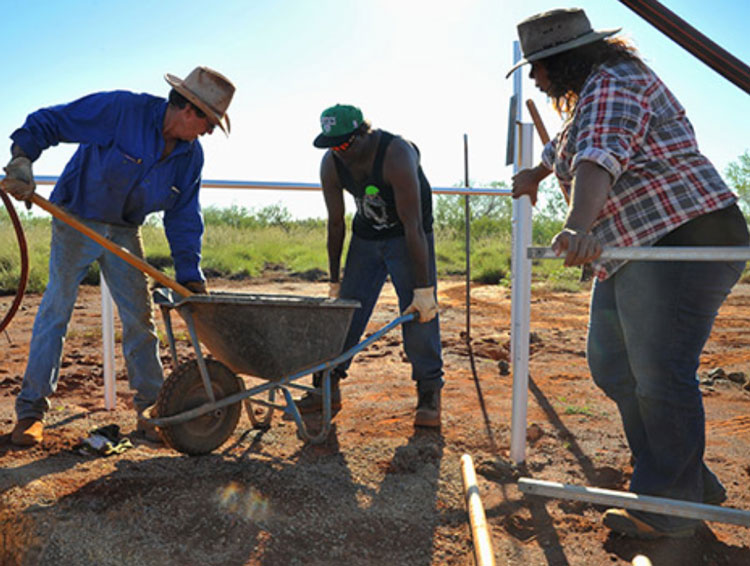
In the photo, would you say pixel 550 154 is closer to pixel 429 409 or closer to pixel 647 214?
Answer: pixel 647 214

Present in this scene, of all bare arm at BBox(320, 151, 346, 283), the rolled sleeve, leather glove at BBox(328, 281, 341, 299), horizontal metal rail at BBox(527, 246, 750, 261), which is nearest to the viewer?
horizontal metal rail at BBox(527, 246, 750, 261)

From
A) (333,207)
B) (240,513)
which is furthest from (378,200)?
(240,513)

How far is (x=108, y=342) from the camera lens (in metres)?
3.37

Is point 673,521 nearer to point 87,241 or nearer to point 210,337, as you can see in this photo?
point 210,337

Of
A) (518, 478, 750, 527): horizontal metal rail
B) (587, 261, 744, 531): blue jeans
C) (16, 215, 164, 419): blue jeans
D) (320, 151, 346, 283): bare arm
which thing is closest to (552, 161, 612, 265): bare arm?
(587, 261, 744, 531): blue jeans

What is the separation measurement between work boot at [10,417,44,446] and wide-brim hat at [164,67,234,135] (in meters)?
1.53

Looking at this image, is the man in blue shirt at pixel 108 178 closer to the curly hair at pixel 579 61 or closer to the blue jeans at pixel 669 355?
the curly hair at pixel 579 61

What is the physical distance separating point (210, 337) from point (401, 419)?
121 centimetres

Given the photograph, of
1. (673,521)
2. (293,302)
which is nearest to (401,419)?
(293,302)

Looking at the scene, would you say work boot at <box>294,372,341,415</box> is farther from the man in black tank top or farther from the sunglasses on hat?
the sunglasses on hat

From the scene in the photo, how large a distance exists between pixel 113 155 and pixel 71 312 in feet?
2.33

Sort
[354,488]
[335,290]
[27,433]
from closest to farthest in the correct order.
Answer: [354,488], [27,433], [335,290]

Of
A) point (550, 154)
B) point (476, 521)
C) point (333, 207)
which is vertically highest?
point (550, 154)

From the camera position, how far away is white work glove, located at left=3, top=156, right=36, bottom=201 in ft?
8.32
